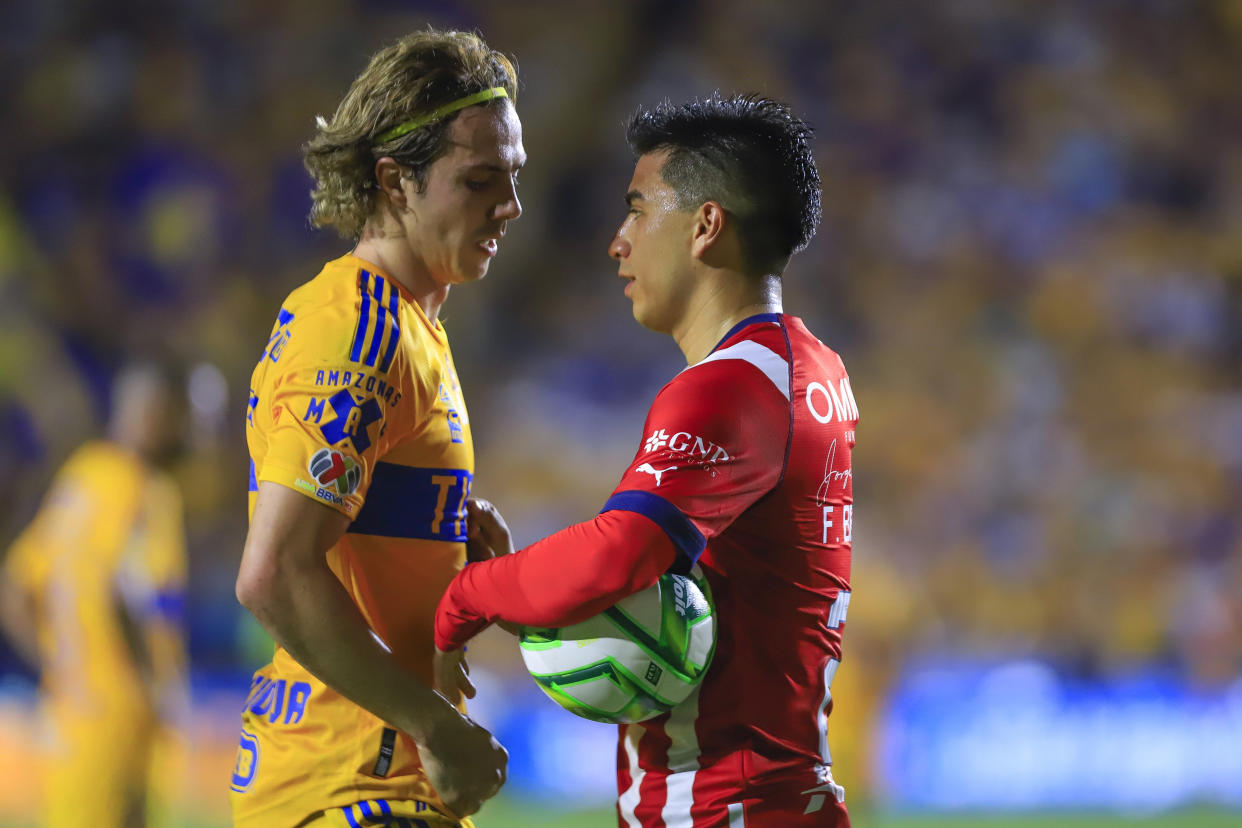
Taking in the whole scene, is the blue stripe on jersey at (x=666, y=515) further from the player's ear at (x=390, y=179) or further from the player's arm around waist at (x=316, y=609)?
the player's ear at (x=390, y=179)

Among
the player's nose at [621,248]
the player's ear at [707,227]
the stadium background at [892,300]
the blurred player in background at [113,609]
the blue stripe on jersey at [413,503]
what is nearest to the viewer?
the blue stripe on jersey at [413,503]

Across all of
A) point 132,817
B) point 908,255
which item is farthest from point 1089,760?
point 132,817

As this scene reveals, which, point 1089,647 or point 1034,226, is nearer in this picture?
point 1089,647

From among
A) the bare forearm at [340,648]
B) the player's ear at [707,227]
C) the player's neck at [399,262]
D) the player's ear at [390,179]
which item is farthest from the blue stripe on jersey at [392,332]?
the player's ear at [707,227]

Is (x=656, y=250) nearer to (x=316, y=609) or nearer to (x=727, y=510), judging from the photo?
(x=727, y=510)

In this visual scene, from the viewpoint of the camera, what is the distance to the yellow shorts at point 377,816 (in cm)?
218

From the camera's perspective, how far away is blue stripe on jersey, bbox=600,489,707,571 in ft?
6.81

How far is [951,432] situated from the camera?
12.4 meters

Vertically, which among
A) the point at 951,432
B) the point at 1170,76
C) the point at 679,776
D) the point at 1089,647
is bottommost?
the point at 679,776

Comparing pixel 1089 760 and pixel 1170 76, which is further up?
pixel 1170 76

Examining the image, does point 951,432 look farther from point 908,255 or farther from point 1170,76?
point 1170,76

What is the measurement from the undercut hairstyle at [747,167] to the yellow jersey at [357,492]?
0.64m

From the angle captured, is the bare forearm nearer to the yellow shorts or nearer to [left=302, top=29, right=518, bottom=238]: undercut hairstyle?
the yellow shorts

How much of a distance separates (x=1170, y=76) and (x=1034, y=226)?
2.62 m
